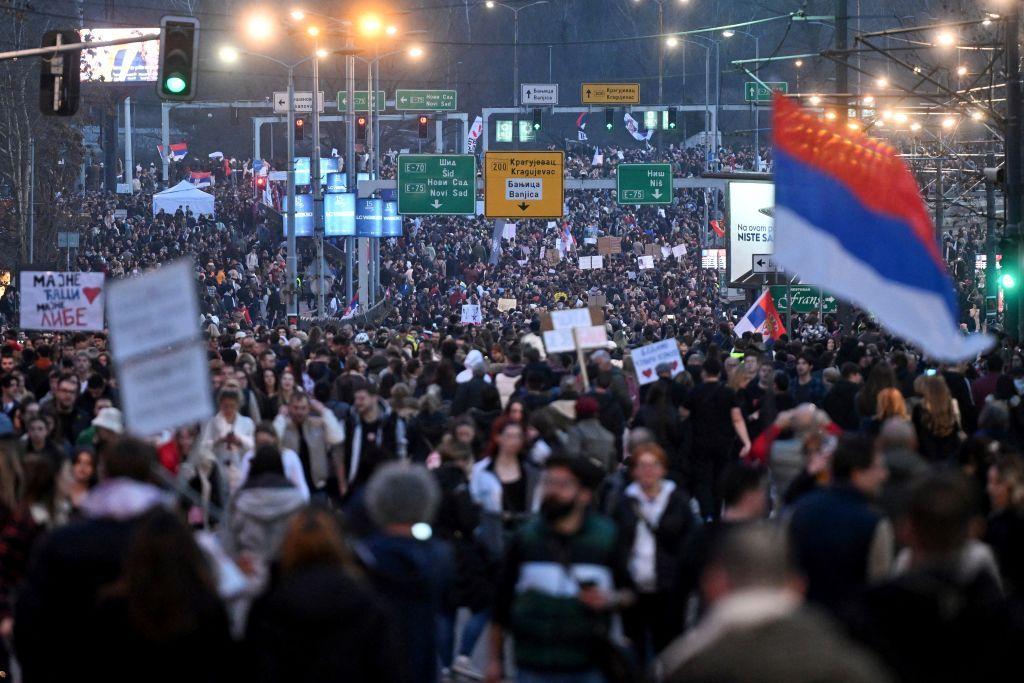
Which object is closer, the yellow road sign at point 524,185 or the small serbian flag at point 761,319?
the small serbian flag at point 761,319

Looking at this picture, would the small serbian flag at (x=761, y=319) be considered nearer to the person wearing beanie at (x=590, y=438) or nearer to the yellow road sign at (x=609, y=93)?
the person wearing beanie at (x=590, y=438)

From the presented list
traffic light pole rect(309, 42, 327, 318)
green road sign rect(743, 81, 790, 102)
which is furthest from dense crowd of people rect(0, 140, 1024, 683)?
traffic light pole rect(309, 42, 327, 318)

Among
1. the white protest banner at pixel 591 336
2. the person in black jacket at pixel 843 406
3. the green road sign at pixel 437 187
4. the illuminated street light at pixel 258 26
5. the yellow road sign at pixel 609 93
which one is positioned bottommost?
the person in black jacket at pixel 843 406

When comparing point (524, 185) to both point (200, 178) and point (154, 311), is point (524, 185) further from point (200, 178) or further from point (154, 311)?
point (200, 178)

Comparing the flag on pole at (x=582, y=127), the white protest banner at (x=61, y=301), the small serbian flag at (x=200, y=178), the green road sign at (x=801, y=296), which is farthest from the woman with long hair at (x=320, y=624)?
the flag on pole at (x=582, y=127)

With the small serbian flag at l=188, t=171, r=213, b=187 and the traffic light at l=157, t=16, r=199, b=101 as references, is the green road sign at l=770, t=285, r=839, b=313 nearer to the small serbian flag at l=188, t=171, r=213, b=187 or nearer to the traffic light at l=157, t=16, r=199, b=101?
the traffic light at l=157, t=16, r=199, b=101

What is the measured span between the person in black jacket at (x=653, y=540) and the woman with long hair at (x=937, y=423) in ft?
13.1

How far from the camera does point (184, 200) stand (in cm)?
6831

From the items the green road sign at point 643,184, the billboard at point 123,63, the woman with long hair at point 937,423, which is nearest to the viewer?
the woman with long hair at point 937,423

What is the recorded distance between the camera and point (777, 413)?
44.5 feet

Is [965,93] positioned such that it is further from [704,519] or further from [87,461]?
[87,461]

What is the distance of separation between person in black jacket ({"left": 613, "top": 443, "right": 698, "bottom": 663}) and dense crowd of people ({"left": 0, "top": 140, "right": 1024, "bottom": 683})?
0.01 meters

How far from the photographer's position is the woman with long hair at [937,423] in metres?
11.6

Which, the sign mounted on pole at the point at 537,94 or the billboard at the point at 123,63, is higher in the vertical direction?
the billboard at the point at 123,63
